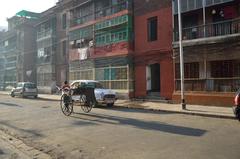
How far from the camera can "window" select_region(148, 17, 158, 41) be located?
2544cm

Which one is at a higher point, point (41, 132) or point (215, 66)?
point (215, 66)

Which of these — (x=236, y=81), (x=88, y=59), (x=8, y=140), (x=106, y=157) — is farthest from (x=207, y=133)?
(x=88, y=59)

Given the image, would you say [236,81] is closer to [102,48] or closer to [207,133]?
[207,133]

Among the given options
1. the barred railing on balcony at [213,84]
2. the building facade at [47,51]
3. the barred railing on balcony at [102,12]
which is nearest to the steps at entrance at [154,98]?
the barred railing on balcony at [213,84]

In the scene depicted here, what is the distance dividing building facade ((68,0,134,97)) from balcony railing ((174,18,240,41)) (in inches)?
241

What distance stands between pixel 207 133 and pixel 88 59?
22511mm

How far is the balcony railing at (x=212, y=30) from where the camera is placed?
63.6 feet

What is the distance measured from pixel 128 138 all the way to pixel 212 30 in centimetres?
1296

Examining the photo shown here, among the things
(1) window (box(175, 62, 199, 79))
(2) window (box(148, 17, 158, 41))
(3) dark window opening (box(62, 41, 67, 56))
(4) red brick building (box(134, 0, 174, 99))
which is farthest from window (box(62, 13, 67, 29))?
(1) window (box(175, 62, 199, 79))

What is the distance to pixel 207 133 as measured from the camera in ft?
35.1

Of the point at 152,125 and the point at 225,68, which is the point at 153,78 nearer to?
the point at 225,68

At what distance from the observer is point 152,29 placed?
25.7 meters

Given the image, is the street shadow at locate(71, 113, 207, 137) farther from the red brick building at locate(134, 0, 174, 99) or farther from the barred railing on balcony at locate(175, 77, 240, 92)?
the red brick building at locate(134, 0, 174, 99)

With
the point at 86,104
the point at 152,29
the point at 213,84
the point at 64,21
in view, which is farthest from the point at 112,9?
the point at 86,104
